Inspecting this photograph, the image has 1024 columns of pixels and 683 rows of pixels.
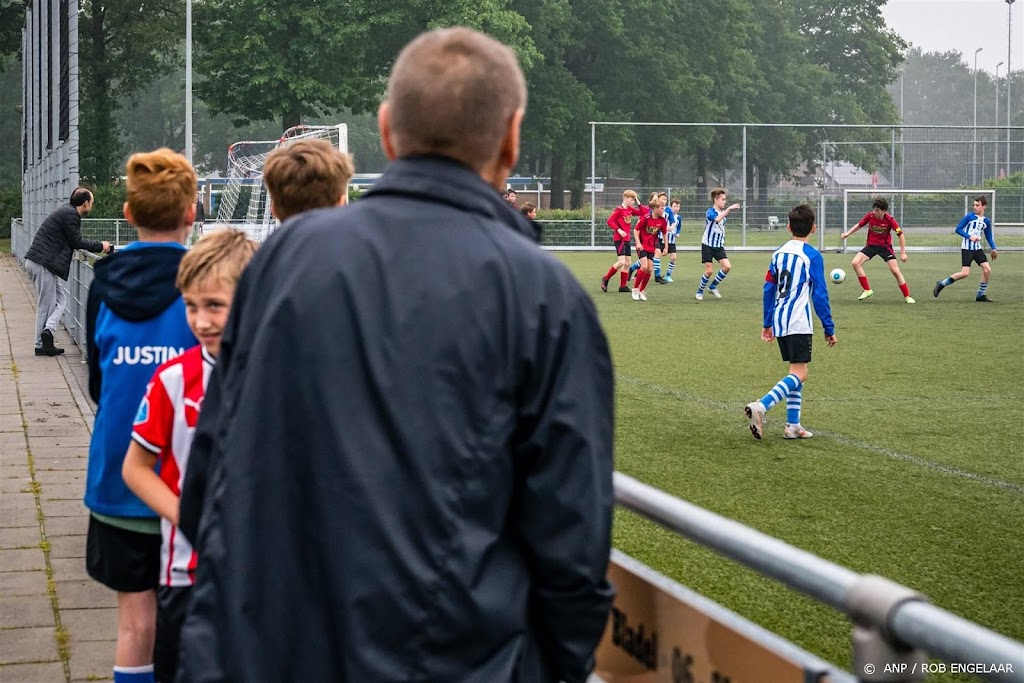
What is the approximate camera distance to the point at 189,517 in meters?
2.21

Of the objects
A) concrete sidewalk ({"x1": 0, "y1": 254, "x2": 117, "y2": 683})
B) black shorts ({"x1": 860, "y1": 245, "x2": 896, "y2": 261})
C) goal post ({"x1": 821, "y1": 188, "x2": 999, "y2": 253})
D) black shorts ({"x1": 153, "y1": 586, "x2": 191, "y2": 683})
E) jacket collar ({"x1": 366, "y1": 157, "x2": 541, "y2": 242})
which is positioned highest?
goal post ({"x1": 821, "y1": 188, "x2": 999, "y2": 253})

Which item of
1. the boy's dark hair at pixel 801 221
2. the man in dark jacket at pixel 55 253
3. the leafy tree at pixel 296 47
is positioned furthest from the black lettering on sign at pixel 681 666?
the leafy tree at pixel 296 47

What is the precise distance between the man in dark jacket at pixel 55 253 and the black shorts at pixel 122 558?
1087 centimetres

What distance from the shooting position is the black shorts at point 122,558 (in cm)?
341

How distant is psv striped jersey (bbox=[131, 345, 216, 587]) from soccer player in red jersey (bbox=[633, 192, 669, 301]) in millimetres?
19974

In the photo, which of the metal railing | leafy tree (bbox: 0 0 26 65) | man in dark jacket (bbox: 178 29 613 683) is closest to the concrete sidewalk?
man in dark jacket (bbox: 178 29 613 683)

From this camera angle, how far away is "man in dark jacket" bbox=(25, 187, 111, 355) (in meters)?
13.8

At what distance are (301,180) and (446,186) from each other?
3.88 feet

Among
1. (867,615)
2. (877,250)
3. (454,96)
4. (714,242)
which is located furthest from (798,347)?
(714,242)

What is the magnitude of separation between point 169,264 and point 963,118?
584 feet

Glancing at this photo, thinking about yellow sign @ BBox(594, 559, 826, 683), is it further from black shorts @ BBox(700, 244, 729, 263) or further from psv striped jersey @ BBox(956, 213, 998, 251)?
psv striped jersey @ BBox(956, 213, 998, 251)

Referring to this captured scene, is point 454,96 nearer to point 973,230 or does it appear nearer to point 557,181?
point 973,230

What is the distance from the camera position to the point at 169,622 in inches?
125

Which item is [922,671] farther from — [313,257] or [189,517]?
[189,517]
